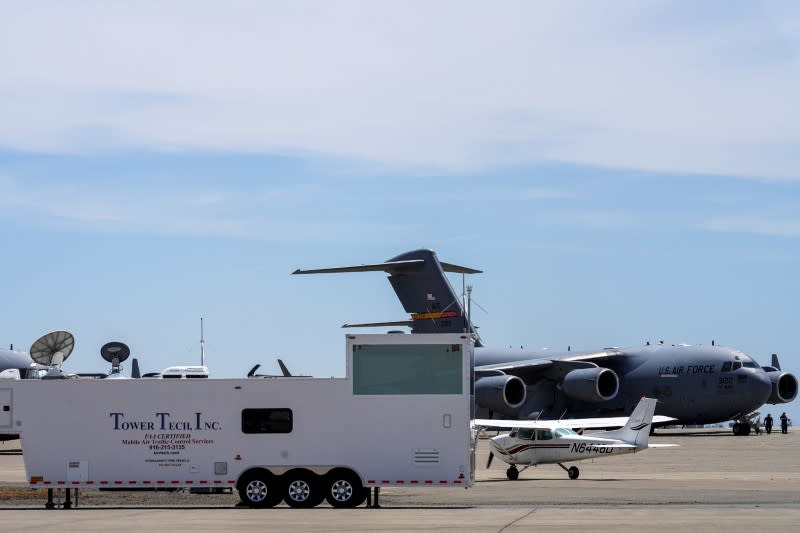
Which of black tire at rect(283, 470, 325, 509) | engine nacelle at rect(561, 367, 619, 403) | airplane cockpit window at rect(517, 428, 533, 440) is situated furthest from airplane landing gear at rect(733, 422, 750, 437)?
black tire at rect(283, 470, 325, 509)

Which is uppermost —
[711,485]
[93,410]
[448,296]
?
[448,296]

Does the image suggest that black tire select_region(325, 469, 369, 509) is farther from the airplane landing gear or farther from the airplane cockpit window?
the airplane landing gear

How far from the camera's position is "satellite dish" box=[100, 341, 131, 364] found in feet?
195

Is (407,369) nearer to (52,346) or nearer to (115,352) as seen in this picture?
(52,346)

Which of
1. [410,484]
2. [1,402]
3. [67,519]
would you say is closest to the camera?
[67,519]

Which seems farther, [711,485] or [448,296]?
[448,296]

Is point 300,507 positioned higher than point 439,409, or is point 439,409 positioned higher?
point 439,409

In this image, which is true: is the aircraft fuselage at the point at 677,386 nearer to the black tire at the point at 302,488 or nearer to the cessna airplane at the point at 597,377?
the cessna airplane at the point at 597,377

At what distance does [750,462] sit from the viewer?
42.2 meters

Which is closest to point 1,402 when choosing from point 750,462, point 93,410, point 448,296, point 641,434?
point 93,410

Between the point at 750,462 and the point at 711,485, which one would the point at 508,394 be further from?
the point at 711,485

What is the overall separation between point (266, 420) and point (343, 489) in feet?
6.46

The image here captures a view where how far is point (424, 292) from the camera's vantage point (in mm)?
63906

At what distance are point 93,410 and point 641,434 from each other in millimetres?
17559
